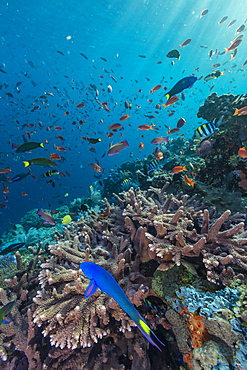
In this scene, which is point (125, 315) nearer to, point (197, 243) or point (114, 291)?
point (197, 243)

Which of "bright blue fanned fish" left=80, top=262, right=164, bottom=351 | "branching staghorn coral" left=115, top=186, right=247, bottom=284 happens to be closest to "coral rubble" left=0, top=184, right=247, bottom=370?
"branching staghorn coral" left=115, top=186, right=247, bottom=284

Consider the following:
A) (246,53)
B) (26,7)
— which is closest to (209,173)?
(26,7)

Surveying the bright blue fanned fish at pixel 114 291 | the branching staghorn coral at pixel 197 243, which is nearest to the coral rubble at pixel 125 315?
the branching staghorn coral at pixel 197 243

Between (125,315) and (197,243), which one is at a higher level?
(197,243)

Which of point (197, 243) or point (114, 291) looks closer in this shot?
point (114, 291)

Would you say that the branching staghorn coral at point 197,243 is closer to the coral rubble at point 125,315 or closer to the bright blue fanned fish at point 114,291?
the coral rubble at point 125,315

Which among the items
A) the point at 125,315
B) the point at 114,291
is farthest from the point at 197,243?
the point at 114,291

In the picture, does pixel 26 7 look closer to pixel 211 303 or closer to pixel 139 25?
pixel 139 25

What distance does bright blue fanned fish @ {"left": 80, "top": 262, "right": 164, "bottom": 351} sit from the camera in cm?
111

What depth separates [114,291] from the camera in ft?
4.04

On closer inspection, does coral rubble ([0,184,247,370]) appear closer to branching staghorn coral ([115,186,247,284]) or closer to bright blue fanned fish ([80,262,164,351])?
branching staghorn coral ([115,186,247,284])

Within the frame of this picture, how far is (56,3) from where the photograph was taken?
26.2 m

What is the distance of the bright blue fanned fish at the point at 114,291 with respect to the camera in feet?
3.64

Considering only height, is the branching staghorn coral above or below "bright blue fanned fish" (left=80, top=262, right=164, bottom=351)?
below
